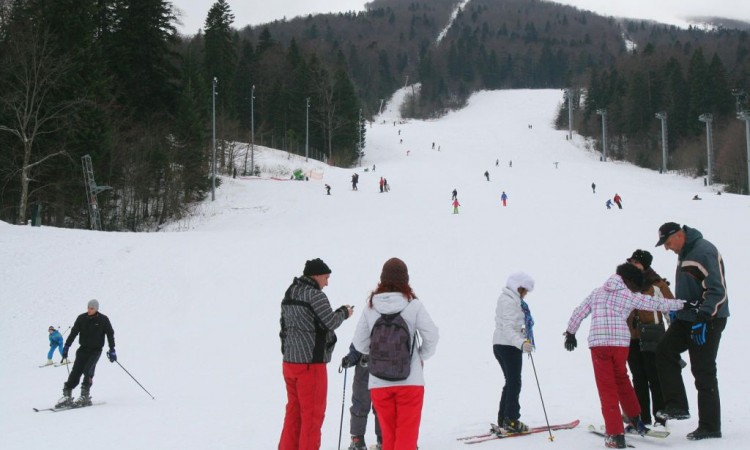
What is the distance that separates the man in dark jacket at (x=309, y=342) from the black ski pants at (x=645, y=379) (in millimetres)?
3200

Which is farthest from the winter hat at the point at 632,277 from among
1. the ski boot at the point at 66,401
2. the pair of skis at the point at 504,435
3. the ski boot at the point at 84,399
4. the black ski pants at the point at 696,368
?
the ski boot at the point at 66,401

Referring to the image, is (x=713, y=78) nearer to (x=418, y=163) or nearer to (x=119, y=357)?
(x=418, y=163)

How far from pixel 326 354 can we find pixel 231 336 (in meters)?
11.0

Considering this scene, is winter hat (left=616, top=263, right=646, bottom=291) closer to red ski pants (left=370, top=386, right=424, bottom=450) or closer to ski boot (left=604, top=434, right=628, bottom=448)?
ski boot (left=604, top=434, right=628, bottom=448)

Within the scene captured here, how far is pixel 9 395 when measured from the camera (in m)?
11.0

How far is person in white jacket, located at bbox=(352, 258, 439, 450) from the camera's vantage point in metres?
4.46

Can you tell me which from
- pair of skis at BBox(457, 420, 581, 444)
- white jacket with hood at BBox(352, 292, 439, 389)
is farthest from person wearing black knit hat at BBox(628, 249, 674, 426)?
white jacket with hood at BBox(352, 292, 439, 389)

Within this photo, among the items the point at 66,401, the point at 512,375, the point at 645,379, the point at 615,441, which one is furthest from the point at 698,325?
the point at 66,401

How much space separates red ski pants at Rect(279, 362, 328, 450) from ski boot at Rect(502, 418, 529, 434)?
86.8 inches

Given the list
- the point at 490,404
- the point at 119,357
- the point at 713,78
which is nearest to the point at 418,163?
the point at 713,78

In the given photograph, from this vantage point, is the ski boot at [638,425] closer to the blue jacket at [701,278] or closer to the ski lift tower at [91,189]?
the blue jacket at [701,278]

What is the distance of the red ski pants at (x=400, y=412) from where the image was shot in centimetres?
445

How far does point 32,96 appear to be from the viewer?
27.7 metres

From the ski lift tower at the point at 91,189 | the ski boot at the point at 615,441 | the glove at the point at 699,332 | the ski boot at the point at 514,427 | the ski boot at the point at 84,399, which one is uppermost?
the ski lift tower at the point at 91,189
